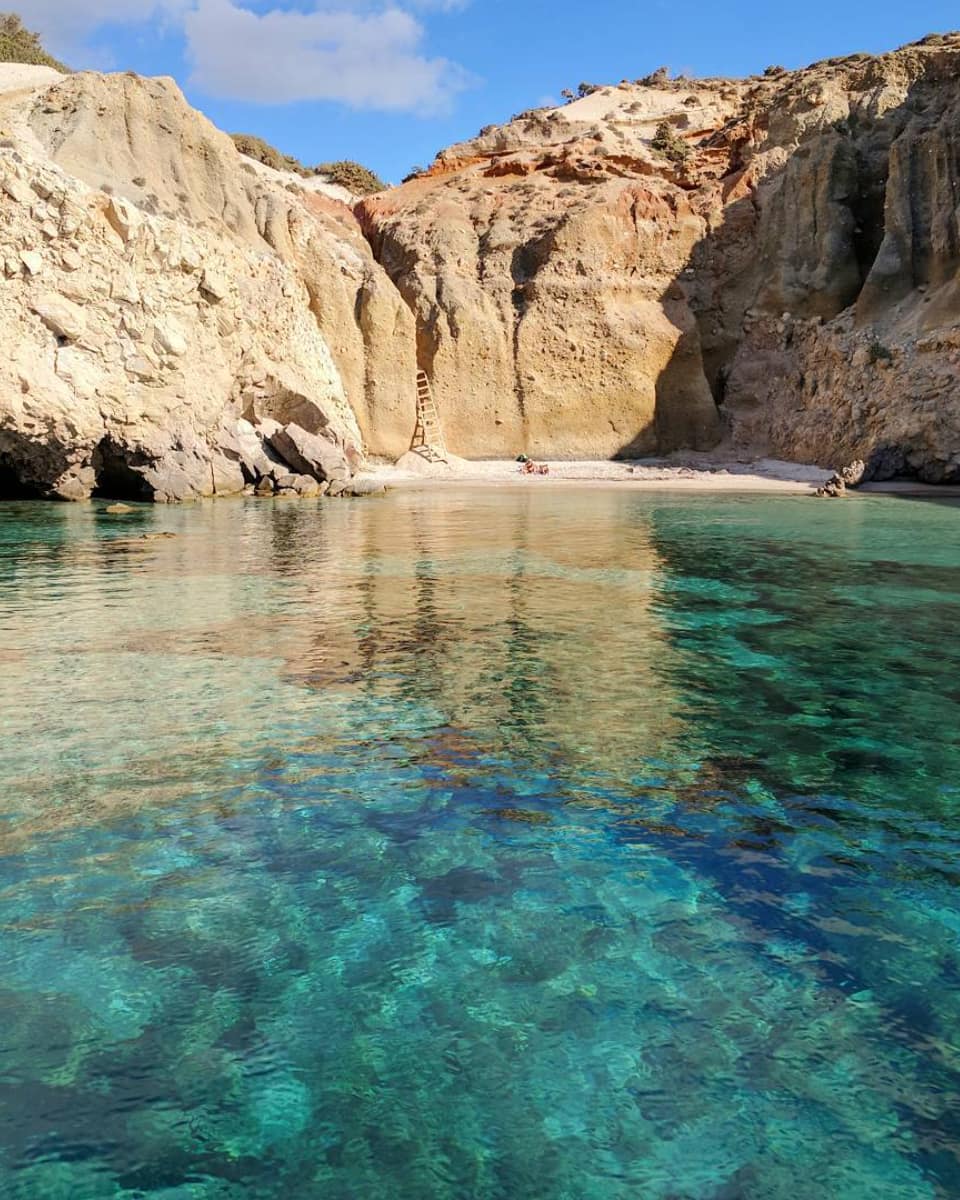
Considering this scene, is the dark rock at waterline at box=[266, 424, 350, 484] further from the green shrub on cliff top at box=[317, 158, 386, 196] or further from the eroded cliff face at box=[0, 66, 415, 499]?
the green shrub on cliff top at box=[317, 158, 386, 196]

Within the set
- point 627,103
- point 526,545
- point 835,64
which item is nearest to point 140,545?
point 526,545

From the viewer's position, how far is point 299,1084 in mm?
2857

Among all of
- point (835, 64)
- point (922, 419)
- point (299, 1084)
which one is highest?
point (835, 64)

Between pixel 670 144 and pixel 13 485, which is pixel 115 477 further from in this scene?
pixel 670 144

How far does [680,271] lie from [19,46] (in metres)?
30.6

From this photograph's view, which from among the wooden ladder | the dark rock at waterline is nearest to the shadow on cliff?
the wooden ladder

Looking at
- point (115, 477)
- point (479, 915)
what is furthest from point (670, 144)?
point (479, 915)

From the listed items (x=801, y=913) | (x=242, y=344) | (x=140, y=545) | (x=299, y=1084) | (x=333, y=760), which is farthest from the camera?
(x=242, y=344)

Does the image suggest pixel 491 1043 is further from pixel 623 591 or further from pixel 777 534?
pixel 777 534

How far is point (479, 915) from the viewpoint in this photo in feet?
12.5

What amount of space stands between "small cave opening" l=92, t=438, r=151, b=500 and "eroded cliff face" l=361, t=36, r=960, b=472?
14188 mm

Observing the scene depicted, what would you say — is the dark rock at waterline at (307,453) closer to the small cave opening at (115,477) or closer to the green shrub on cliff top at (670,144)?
the small cave opening at (115,477)

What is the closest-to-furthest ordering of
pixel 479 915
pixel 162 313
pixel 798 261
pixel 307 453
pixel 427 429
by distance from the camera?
1. pixel 479 915
2. pixel 162 313
3. pixel 307 453
4. pixel 427 429
5. pixel 798 261

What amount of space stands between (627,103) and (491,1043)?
→ 52.4 m
